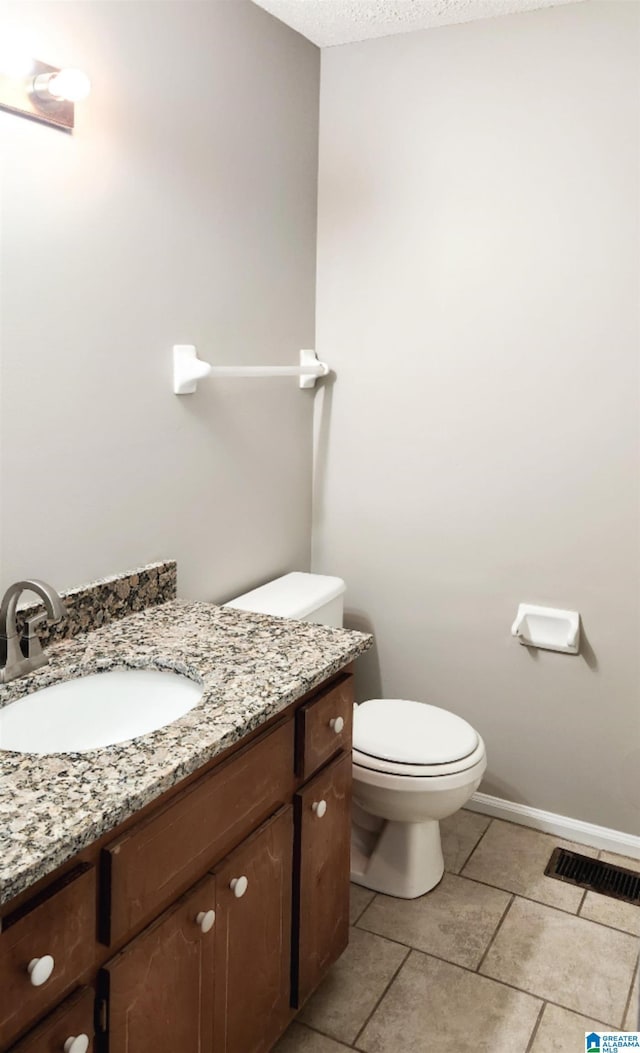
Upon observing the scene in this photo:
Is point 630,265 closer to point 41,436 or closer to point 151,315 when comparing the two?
point 151,315

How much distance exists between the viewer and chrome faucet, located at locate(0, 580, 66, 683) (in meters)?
1.45

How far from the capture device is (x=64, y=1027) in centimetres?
109

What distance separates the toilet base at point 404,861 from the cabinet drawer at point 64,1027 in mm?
1199

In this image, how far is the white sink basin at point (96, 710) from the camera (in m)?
1.46

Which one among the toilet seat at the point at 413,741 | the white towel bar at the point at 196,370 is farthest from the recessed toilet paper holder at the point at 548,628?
the white towel bar at the point at 196,370

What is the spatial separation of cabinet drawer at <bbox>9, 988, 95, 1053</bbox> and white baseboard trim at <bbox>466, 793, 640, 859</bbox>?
1.72 metres

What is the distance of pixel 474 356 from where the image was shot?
2.47m

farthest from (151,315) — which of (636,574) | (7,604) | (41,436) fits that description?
(636,574)

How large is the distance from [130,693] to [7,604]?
29 centimetres

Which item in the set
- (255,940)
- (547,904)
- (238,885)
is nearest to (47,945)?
(238,885)

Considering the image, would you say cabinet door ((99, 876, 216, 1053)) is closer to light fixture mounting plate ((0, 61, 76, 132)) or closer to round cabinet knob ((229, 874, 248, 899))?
round cabinet knob ((229, 874, 248, 899))

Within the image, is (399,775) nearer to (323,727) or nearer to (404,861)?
(404,861)

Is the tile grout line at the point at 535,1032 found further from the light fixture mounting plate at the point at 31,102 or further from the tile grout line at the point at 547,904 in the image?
the light fixture mounting plate at the point at 31,102

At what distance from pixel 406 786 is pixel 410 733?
181mm
